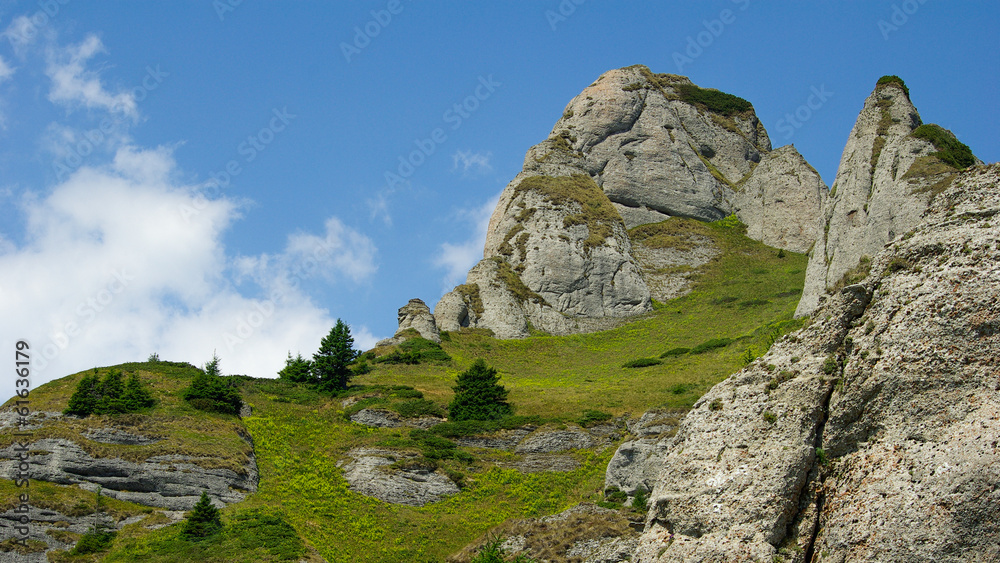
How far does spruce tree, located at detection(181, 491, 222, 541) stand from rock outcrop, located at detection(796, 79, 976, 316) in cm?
4263

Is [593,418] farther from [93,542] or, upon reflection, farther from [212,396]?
[93,542]

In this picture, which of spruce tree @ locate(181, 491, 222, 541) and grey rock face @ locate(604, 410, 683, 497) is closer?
grey rock face @ locate(604, 410, 683, 497)

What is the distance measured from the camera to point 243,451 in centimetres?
4872

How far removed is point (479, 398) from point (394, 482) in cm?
1495

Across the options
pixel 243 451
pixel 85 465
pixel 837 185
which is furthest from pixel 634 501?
pixel 837 185

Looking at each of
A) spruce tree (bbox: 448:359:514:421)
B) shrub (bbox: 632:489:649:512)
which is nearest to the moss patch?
spruce tree (bbox: 448:359:514:421)

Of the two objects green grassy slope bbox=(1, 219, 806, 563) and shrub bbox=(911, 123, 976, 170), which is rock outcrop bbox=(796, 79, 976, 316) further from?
green grassy slope bbox=(1, 219, 806, 563)

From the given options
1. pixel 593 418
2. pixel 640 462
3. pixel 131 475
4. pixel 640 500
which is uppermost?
pixel 593 418

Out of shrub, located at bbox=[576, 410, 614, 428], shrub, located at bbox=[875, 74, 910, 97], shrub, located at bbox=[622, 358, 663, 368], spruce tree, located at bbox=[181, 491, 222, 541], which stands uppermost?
shrub, located at bbox=[875, 74, 910, 97]

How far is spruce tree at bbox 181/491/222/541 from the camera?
122 ft

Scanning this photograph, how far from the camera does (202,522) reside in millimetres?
38250

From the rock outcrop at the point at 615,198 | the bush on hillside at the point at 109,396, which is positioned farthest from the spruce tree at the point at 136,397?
the rock outcrop at the point at 615,198

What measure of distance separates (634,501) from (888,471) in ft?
69.6

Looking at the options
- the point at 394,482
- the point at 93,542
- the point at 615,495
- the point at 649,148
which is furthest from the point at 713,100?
the point at 93,542
